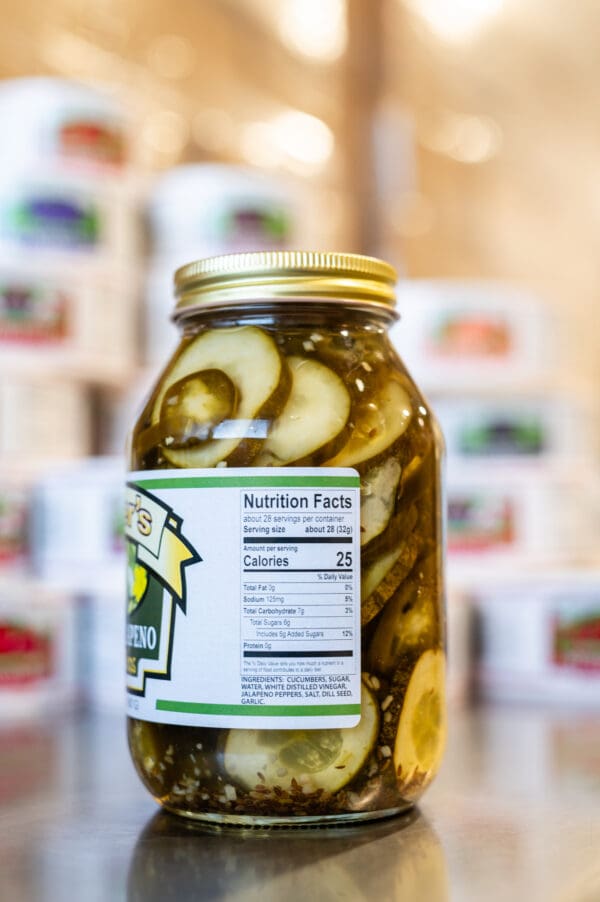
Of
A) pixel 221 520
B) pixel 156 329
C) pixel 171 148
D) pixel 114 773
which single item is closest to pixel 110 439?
pixel 156 329

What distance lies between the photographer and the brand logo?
56 cm

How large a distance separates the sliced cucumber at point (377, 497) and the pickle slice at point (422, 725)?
7cm

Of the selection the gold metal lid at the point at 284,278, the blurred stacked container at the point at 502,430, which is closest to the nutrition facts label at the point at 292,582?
the gold metal lid at the point at 284,278

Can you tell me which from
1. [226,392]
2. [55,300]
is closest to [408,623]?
[226,392]

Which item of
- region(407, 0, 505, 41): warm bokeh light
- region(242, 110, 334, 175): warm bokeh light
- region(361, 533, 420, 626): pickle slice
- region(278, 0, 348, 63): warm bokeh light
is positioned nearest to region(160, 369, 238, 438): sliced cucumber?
region(361, 533, 420, 626): pickle slice

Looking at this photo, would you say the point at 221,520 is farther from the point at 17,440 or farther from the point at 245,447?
the point at 17,440

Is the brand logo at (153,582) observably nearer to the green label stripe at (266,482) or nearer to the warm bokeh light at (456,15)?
the green label stripe at (266,482)

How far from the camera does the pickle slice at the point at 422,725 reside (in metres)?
0.57

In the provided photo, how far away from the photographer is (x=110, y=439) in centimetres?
134

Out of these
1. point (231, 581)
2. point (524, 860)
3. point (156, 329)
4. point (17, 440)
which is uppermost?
point (156, 329)

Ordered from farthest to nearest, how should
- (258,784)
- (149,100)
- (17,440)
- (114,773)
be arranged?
(149,100), (17,440), (114,773), (258,784)

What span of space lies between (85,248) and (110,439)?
239mm

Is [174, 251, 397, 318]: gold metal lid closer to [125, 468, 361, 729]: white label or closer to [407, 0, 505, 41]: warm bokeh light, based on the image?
[125, 468, 361, 729]: white label

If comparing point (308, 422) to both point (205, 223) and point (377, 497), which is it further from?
point (205, 223)
